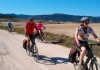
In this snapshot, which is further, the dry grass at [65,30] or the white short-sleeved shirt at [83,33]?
the dry grass at [65,30]

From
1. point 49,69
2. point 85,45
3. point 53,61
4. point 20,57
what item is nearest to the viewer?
point 85,45

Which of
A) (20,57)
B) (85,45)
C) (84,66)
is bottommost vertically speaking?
(20,57)

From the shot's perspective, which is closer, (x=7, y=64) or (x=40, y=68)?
(x=40, y=68)

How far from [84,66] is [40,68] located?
2.80 metres

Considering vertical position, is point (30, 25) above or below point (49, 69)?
above

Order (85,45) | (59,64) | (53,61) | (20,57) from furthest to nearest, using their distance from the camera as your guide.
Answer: (20,57) < (53,61) < (59,64) < (85,45)

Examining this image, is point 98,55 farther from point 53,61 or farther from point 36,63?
point 36,63

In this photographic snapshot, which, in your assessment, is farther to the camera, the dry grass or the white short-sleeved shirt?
the dry grass

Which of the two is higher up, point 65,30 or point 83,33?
point 83,33

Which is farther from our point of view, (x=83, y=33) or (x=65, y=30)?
(x=65, y=30)

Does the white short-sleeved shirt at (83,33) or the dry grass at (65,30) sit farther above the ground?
the white short-sleeved shirt at (83,33)

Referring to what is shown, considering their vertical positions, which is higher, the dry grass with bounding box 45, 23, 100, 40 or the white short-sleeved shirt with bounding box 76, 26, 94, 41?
the white short-sleeved shirt with bounding box 76, 26, 94, 41

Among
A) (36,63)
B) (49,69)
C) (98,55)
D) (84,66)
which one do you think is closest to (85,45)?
(84,66)

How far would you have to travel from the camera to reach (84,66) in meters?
7.73
